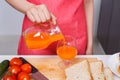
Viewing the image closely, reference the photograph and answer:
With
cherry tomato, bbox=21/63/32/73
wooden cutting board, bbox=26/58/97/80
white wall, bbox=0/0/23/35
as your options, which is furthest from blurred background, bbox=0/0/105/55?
cherry tomato, bbox=21/63/32/73

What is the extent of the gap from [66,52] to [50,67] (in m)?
0.10

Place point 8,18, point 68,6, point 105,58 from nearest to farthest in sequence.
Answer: point 105,58
point 68,6
point 8,18

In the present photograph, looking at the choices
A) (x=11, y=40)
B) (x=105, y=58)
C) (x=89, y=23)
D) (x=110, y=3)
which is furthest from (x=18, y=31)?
(x=105, y=58)

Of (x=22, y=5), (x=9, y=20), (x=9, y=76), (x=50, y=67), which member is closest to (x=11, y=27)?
(x=9, y=20)

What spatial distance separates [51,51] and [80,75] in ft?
1.12

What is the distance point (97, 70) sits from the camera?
1.08 metres

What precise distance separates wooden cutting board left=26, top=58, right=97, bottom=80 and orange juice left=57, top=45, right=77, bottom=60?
0.06 metres

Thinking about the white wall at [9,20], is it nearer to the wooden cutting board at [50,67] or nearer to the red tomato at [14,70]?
the wooden cutting board at [50,67]

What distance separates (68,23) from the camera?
1354 mm

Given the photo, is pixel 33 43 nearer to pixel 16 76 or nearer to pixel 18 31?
pixel 16 76

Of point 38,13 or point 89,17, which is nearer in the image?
point 38,13

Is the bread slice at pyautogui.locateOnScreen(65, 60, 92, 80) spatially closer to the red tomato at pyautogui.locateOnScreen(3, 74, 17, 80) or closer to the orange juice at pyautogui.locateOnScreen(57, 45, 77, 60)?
the orange juice at pyautogui.locateOnScreen(57, 45, 77, 60)

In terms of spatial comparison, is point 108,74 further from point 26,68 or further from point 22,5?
point 22,5

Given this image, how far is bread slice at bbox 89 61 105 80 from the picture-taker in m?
1.04
